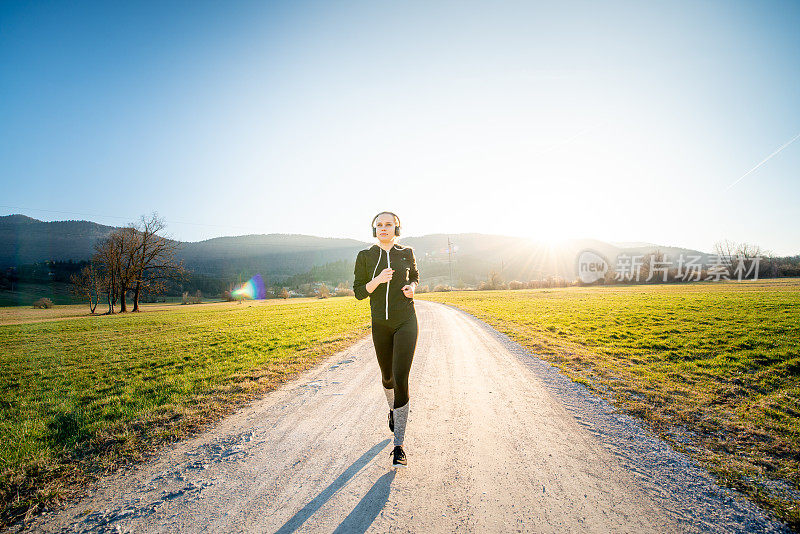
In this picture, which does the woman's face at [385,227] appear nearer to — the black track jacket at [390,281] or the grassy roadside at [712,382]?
the black track jacket at [390,281]

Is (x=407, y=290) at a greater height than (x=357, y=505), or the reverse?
(x=407, y=290)

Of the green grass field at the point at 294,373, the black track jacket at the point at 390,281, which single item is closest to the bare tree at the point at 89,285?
the green grass field at the point at 294,373

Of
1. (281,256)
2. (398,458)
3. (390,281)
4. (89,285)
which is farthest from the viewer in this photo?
(281,256)

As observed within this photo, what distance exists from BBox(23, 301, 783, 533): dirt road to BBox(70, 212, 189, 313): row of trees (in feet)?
160

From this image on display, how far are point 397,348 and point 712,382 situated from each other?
26.8 ft

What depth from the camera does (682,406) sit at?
5.45 m

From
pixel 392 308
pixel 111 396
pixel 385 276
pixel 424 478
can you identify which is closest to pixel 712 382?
pixel 424 478

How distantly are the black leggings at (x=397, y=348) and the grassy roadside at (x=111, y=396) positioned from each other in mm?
3539

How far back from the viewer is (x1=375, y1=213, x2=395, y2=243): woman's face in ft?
13.8

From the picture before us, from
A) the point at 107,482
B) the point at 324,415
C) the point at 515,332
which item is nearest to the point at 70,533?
the point at 107,482

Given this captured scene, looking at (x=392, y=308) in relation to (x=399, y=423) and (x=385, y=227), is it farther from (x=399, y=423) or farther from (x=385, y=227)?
(x=399, y=423)

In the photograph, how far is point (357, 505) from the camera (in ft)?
9.62

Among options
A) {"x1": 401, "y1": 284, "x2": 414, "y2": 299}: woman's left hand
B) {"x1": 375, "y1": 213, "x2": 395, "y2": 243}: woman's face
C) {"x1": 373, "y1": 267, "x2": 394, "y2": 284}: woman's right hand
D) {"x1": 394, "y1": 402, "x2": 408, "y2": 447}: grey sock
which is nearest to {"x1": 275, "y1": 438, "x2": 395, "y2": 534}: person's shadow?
{"x1": 394, "y1": 402, "x2": 408, "y2": 447}: grey sock

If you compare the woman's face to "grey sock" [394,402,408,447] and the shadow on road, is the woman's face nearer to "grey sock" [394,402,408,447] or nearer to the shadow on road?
"grey sock" [394,402,408,447]
